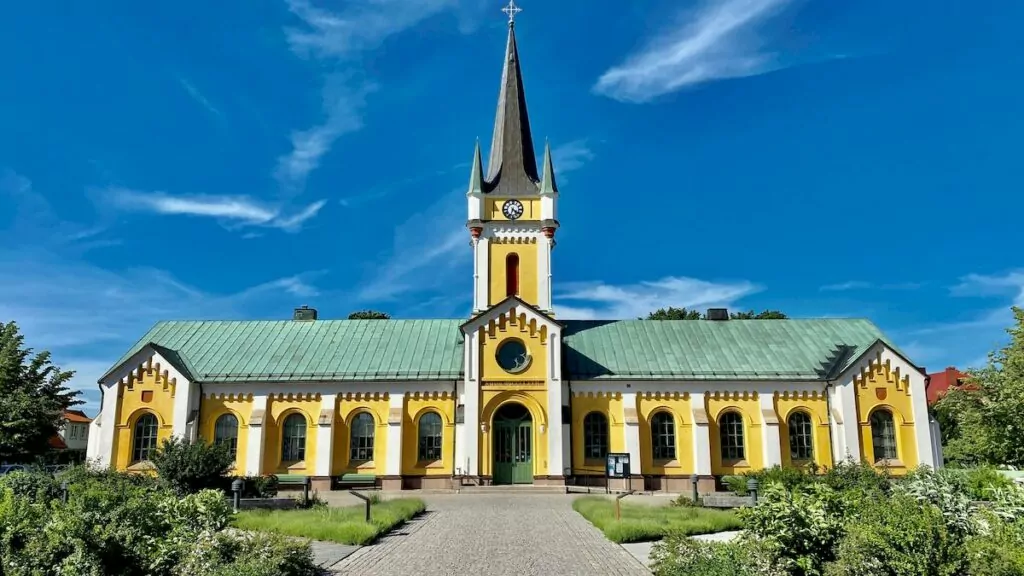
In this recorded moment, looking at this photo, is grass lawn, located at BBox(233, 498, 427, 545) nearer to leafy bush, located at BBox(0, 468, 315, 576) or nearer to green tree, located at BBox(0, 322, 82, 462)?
leafy bush, located at BBox(0, 468, 315, 576)

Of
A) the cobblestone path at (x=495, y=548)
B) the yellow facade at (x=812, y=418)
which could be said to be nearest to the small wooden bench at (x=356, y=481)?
the cobblestone path at (x=495, y=548)

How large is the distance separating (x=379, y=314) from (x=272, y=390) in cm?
2476

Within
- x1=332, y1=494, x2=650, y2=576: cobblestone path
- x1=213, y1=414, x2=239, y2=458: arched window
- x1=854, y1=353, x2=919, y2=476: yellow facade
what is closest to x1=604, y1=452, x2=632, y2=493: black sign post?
x1=332, y1=494, x2=650, y2=576: cobblestone path

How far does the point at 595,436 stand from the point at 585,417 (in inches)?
37.8

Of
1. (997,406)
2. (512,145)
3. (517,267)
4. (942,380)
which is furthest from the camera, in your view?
(942,380)

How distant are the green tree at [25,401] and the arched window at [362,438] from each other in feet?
47.0

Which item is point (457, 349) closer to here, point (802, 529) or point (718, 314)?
point (718, 314)

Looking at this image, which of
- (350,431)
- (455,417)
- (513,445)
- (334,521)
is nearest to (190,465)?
(334,521)

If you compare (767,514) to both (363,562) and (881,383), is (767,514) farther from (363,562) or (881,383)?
(881,383)

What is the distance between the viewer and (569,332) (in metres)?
36.7

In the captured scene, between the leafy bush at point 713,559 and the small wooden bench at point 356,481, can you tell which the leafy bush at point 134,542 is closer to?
the leafy bush at point 713,559

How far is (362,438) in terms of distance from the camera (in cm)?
3241

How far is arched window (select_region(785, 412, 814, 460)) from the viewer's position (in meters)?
32.3

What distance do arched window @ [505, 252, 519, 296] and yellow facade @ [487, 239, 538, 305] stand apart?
0.05 m
